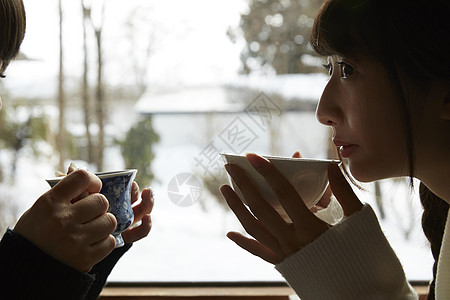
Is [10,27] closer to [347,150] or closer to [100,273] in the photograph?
[100,273]

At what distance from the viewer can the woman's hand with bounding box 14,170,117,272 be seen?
831mm

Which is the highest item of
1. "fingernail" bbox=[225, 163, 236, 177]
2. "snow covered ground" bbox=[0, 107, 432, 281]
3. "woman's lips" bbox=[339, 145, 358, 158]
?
"woman's lips" bbox=[339, 145, 358, 158]

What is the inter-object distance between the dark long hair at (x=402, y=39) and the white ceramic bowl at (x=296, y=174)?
18 centimetres

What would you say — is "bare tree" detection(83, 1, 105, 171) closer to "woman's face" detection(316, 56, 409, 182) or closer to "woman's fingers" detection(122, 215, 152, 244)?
"woman's fingers" detection(122, 215, 152, 244)

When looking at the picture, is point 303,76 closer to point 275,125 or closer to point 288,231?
point 275,125

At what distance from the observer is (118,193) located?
0.93 meters

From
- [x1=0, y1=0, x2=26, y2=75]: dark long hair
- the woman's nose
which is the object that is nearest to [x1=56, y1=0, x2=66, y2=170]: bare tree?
[x1=0, y1=0, x2=26, y2=75]: dark long hair

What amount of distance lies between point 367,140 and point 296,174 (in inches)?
6.2

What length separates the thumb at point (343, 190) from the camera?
895 millimetres

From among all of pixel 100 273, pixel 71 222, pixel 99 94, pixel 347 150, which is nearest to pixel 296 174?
pixel 347 150

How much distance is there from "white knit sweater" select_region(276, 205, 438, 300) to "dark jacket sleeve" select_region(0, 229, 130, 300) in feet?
1.30

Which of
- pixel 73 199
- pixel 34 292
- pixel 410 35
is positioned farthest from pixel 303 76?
pixel 34 292

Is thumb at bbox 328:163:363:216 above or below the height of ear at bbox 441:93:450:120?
below

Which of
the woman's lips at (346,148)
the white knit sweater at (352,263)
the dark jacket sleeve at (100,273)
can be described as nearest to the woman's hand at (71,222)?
the dark jacket sleeve at (100,273)
